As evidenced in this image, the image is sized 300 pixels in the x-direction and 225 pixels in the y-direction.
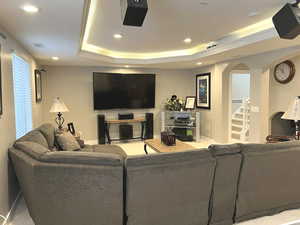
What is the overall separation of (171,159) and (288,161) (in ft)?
4.73

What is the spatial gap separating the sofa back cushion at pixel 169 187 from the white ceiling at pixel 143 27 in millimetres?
1671

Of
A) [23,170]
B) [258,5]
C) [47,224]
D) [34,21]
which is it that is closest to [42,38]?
[34,21]

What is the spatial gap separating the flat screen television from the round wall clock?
3.42m

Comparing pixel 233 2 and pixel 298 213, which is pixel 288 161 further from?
pixel 233 2

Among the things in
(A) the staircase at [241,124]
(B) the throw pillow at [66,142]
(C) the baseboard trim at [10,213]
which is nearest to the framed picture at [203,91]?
(A) the staircase at [241,124]

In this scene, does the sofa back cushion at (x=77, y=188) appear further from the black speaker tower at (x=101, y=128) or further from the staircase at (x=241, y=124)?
the staircase at (x=241, y=124)

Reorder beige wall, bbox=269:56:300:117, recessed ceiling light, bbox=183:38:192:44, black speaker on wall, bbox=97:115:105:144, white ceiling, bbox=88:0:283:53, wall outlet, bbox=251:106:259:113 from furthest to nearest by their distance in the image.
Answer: black speaker on wall, bbox=97:115:105:144 < beige wall, bbox=269:56:300:117 < wall outlet, bbox=251:106:259:113 < recessed ceiling light, bbox=183:38:192:44 < white ceiling, bbox=88:0:283:53

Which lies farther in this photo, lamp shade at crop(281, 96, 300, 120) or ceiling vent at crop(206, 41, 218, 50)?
ceiling vent at crop(206, 41, 218, 50)

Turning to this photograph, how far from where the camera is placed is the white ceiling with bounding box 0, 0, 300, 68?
2.28 m

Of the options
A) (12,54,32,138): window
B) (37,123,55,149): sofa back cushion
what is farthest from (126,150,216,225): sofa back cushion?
(12,54,32,138): window

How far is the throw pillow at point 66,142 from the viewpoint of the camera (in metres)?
3.49

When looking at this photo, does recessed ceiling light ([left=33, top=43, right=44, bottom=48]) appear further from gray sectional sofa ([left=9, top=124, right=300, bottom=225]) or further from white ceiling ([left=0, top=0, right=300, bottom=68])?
gray sectional sofa ([left=9, top=124, right=300, bottom=225])

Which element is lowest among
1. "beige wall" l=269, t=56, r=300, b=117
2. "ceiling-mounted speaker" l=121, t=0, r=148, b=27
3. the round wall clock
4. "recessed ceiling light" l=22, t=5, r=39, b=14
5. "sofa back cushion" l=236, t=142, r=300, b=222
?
"sofa back cushion" l=236, t=142, r=300, b=222

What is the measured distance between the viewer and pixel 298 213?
100 inches
